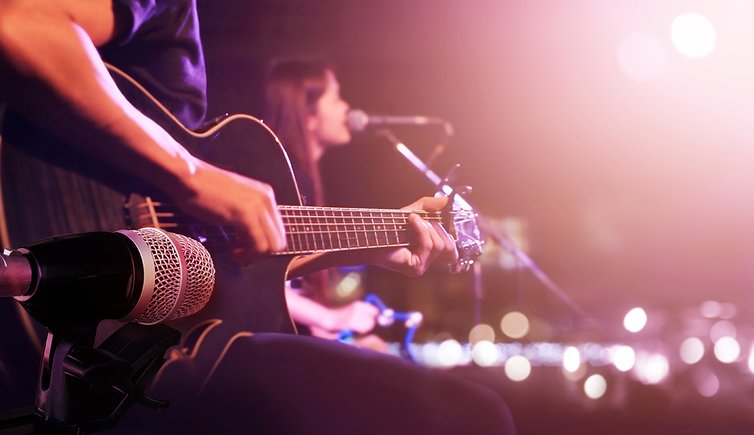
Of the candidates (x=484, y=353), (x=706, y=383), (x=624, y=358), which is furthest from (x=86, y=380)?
(x=706, y=383)

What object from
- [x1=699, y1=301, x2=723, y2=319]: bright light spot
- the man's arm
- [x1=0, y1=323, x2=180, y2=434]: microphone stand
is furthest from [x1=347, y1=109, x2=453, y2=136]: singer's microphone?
[x1=0, y1=323, x2=180, y2=434]: microphone stand

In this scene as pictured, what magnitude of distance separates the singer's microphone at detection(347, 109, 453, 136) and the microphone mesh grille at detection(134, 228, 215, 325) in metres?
1.23

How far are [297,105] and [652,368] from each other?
5.11ft

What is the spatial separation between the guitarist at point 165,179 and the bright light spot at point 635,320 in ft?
2.31

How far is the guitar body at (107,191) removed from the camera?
175 centimetres

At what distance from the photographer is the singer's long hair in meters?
2.11

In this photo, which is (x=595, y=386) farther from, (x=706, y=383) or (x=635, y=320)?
(x=706, y=383)

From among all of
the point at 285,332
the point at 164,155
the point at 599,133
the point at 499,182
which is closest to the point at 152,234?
the point at 164,155

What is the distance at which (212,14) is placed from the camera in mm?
2143

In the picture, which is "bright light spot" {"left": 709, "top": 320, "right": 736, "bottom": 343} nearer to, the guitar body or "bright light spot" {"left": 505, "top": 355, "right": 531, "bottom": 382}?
"bright light spot" {"left": 505, "top": 355, "right": 531, "bottom": 382}

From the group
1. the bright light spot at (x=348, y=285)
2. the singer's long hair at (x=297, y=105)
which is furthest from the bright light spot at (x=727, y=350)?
the singer's long hair at (x=297, y=105)

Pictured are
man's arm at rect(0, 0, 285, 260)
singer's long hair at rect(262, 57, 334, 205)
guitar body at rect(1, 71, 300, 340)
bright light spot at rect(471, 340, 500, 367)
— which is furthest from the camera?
bright light spot at rect(471, 340, 500, 367)

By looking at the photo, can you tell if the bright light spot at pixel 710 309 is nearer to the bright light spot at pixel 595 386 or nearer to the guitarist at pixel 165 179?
the bright light spot at pixel 595 386

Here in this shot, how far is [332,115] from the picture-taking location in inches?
91.8
